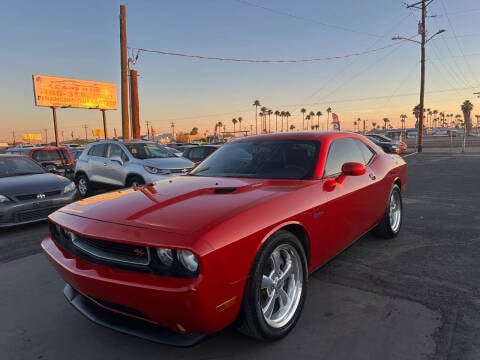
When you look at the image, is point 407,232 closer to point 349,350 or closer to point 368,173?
point 368,173

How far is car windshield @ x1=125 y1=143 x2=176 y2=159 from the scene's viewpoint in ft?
30.3

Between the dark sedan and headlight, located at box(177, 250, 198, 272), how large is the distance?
5160mm

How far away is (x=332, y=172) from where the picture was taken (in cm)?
371

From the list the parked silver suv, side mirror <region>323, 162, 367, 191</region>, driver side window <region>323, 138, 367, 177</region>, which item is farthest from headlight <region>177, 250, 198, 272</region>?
the parked silver suv

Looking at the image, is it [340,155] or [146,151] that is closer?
[340,155]

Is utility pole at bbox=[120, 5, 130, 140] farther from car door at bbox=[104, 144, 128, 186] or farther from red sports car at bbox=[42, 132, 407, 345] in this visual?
red sports car at bbox=[42, 132, 407, 345]

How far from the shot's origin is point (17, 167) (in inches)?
297

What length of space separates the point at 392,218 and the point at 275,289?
9.89 ft

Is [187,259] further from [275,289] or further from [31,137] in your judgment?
[31,137]

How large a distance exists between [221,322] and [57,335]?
1477mm

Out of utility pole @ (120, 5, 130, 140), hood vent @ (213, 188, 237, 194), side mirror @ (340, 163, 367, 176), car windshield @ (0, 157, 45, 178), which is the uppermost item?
utility pole @ (120, 5, 130, 140)

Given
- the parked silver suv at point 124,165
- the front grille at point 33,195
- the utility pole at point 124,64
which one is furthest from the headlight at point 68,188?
the utility pole at point 124,64

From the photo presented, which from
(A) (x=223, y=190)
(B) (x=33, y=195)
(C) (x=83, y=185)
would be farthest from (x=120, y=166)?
(A) (x=223, y=190)

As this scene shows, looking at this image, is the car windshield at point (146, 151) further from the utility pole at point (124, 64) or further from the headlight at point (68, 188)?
the utility pole at point (124, 64)
